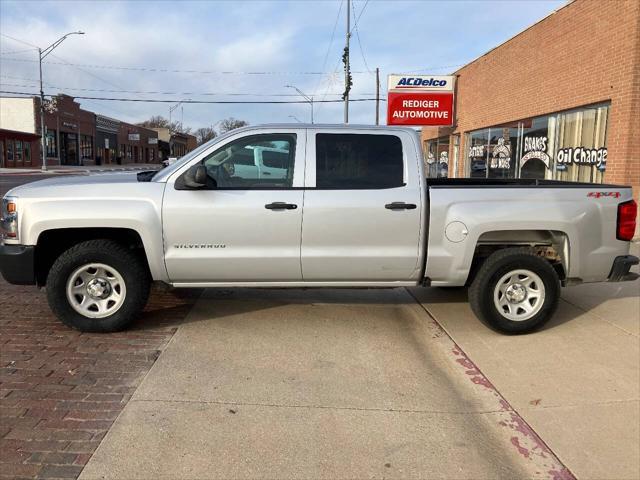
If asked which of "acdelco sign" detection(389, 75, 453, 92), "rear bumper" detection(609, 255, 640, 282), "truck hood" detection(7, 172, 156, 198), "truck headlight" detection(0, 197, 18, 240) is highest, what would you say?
"acdelco sign" detection(389, 75, 453, 92)

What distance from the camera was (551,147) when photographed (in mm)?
13695

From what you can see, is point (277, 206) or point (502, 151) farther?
point (502, 151)

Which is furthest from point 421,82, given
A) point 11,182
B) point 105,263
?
point 11,182

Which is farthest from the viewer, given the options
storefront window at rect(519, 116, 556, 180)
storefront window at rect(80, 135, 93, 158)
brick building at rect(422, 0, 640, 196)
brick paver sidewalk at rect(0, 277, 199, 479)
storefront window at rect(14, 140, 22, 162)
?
storefront window at rect(80, 135, 93, 158)

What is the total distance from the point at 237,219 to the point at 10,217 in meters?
2.01

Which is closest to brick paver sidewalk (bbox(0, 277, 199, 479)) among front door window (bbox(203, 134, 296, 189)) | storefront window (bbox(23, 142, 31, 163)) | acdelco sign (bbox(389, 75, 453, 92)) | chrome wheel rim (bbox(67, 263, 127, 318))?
chrome wheel rim (bbox(67, 263, 127, 318))

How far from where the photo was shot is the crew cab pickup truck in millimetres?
4871

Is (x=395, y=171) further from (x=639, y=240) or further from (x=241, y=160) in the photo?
(x=639, y=240)

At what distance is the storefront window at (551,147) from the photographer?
467 inches

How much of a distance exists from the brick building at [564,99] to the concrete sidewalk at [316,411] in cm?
778

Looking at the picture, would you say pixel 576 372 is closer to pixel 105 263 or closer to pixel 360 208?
pixel 360 208

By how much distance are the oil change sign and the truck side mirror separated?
1547 centimetres

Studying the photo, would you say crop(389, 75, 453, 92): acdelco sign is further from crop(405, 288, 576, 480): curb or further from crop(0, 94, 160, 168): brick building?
crop(0, 94, 160, 168): brick building

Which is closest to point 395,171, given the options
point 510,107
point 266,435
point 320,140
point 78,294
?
point 320,140
